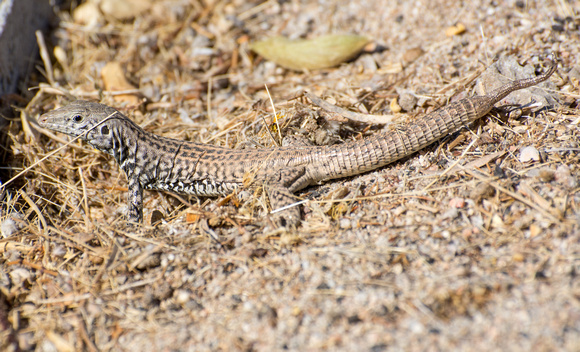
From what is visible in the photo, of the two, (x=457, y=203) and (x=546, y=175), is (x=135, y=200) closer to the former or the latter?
(x=457, y=203)

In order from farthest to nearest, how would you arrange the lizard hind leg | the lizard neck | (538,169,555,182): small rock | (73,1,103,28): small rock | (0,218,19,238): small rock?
(73,1,103,28): small rock → the lizard neck → (0,218,19,238): small rock → the lizard hind leg → (538,169,555,182): small rock

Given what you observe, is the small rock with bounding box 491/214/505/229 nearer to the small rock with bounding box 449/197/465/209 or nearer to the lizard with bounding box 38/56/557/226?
the small rock with bounding box 449/197/465/209

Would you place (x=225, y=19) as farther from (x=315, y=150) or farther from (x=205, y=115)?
(x=315, y=150)

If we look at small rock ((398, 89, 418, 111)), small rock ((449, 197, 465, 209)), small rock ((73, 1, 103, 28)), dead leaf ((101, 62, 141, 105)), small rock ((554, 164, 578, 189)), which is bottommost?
small rock ((449, 197, 465, 209))

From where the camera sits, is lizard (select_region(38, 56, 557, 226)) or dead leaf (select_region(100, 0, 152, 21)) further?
dead leaf (select_region(100, 0, 152, 21))

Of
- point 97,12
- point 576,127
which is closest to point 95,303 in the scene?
point 576,127

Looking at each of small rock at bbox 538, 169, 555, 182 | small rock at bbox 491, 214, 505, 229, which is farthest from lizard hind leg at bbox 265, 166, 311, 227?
small rock at bbox 538, 169, 555, 182
